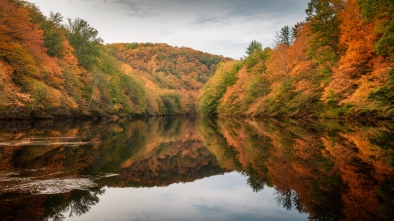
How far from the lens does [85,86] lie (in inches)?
1796

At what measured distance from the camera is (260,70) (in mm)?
53125

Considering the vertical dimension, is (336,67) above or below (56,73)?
below

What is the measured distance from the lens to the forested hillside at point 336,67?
20656 millimetres

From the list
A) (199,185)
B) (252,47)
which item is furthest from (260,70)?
(199,185)

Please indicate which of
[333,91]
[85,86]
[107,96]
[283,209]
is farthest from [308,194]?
[107,96]

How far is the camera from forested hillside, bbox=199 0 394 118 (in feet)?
67.8

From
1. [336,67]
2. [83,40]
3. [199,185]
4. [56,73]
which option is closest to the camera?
[199,185]

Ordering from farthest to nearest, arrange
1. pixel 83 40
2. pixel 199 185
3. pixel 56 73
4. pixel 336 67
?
pixel 83 40 → pixel 56 73 → pixel 336 67 → pixel 199 185

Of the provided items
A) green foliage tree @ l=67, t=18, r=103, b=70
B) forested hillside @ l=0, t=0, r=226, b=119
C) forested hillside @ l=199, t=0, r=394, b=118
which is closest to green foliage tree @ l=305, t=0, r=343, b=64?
forested hillside @ l=199, t=0, r=394, b=118

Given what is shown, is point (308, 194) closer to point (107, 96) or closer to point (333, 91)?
point (333, 91)

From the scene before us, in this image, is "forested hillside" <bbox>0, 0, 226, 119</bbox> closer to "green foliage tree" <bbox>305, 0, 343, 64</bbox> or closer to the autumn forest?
the autumn forest

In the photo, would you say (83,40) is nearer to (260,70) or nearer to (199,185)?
(260,70)

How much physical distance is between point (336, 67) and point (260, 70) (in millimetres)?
24090

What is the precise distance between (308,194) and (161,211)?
2.65 meters
